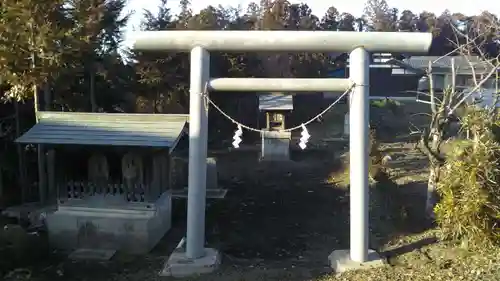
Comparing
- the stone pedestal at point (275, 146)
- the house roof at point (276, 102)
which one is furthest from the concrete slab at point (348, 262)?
the house roof at point (276, 102)

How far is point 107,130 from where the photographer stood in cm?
963

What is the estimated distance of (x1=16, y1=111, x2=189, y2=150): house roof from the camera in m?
9.27

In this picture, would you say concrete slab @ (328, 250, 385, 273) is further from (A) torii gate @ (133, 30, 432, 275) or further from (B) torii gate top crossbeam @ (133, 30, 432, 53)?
(B) torii gate top crossbeam @ (133, 30, 432, 53)

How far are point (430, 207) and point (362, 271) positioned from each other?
170 inches

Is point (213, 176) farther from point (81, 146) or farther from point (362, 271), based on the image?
point (362, 271)

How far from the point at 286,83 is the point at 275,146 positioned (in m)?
14.0

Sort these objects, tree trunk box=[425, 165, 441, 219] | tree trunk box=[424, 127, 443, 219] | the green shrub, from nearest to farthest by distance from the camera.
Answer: the green shrub → tree trunk box=[424, 127, 443, 219] → tree trunk box=[425, 165, 441, 219]

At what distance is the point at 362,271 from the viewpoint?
7.41m

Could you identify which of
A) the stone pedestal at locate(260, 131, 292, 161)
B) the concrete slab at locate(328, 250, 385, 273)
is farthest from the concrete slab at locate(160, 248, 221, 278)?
the stone pedestal at locate(260, 131, 292, 161)

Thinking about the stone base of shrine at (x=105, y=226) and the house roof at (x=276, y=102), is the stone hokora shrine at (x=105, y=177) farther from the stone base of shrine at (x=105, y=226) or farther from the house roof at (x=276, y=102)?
the house roof at (x=276, y=102)

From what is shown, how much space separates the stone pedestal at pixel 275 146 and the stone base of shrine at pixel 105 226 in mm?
12125

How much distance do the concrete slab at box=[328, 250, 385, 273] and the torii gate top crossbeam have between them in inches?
127

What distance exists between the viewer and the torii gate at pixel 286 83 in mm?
7605

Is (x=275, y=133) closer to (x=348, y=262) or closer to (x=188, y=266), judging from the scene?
(x=348, y=262)
